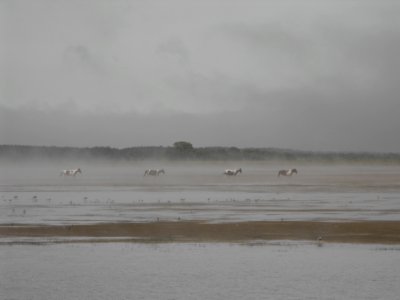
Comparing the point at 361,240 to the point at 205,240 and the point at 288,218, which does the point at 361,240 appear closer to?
the point at 205,240

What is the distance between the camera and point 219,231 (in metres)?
26.6

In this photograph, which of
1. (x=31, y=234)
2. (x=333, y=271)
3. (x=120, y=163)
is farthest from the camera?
(x=120, y=163)

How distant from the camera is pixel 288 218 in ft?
101

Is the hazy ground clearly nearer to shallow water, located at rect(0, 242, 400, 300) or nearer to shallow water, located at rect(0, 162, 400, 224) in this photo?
shallow water, located at rect(0, 162, 400, 224)

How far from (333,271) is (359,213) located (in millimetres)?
13885

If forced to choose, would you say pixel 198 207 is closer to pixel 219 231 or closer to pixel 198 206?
pixel 198 206

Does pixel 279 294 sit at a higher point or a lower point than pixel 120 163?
lower

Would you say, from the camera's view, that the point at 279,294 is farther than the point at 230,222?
No

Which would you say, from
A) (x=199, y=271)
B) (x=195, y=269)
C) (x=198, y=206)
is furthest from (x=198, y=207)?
(x=199, y=271)

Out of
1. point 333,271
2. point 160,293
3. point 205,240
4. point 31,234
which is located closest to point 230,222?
point 205,240

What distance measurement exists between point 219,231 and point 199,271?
7154 mm

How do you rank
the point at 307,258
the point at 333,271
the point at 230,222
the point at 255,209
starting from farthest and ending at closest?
the point at 255,209 < the point at 230,222 < the point at 307,258 < the point at 333,271

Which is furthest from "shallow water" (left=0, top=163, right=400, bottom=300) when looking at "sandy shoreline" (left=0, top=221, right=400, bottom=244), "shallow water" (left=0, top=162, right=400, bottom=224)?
"sandy shoreline" (left=0, top=221, right=400, bottom=244)

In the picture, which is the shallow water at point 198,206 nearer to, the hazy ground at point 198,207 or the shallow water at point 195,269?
the hazy ground at point 198,207
